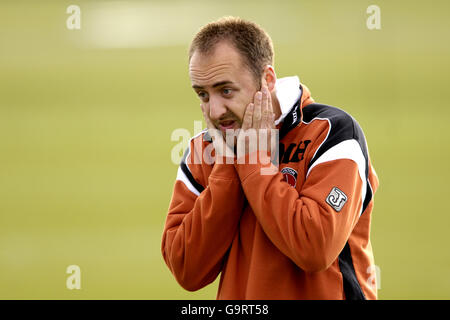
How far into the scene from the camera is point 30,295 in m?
2.19

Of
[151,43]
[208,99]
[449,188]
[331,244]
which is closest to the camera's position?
[331,244]

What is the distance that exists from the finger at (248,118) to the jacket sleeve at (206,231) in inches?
3.3

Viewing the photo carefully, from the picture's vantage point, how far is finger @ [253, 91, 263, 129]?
38.4 inches

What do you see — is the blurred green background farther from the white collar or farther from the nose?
the nose

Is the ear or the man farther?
the ear

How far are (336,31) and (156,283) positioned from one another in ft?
4.54

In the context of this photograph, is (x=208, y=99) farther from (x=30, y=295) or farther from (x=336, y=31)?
(x=30, y=295)

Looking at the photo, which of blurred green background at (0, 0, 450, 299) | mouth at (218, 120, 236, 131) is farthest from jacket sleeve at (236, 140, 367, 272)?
Answer: blurred green background at (0, 0, 450, 299)

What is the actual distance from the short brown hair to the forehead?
12 mm

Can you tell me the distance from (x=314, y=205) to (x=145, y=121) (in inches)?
58.2

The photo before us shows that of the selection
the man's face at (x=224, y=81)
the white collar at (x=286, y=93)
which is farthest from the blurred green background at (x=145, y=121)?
the man's face at (x=224, y=81)

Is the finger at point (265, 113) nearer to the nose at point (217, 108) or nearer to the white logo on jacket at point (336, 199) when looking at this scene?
the nose at point (217, 108)

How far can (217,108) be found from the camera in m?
1.00
